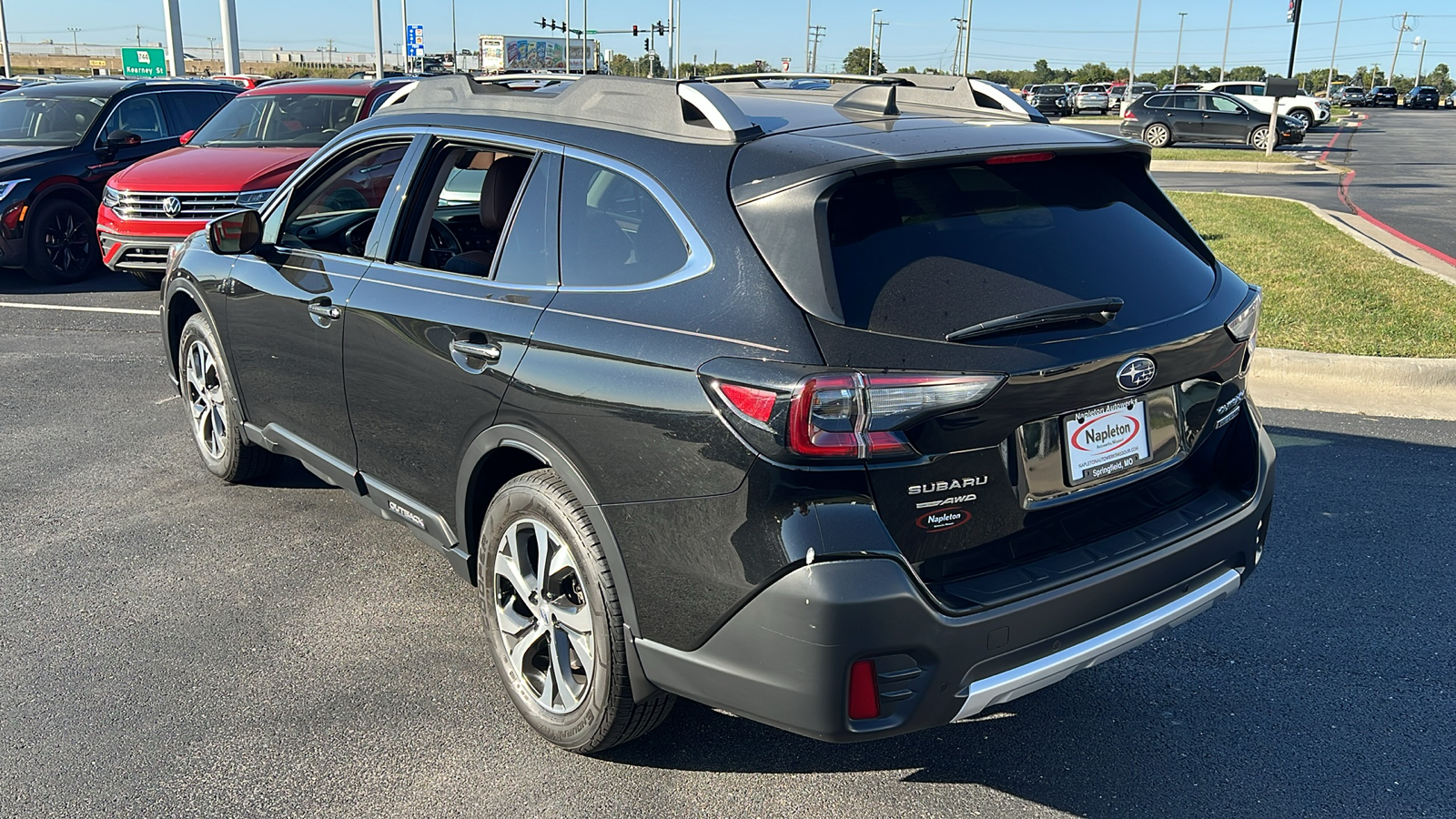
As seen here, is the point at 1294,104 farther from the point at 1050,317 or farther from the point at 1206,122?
the point at 1050,317

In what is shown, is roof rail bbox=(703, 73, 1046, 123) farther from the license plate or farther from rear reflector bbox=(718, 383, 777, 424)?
rear reflector bbox=(718, 383, 777, 424)

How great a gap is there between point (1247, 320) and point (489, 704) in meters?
2.55

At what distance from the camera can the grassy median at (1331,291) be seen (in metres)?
7.56

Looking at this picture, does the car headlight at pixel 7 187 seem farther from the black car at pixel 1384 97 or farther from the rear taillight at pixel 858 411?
the black car at pixel 1384 97

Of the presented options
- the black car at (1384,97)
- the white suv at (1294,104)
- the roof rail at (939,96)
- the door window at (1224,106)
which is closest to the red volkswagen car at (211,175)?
the roof rail at (939,96)

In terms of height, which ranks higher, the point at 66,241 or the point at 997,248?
the point at 997,248

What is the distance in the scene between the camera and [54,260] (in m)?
10.9

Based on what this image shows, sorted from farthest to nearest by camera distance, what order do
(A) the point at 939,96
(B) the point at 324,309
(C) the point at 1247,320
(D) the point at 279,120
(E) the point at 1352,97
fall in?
1. (E) the point at 1352,97
2. (D) the point at 279,120
3. (B) the point at 324,309
4. (A) the point at 939,96
5. (C) the point at 1247,320

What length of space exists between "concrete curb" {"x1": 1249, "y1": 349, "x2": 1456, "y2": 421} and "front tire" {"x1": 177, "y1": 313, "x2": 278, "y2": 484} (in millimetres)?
5645

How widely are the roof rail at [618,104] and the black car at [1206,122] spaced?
3196cm

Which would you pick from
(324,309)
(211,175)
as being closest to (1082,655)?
(324,309)

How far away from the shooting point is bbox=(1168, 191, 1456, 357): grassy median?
7562mm

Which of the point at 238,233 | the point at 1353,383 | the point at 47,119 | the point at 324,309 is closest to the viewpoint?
the point at 324,309

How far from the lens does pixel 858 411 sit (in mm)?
2461
